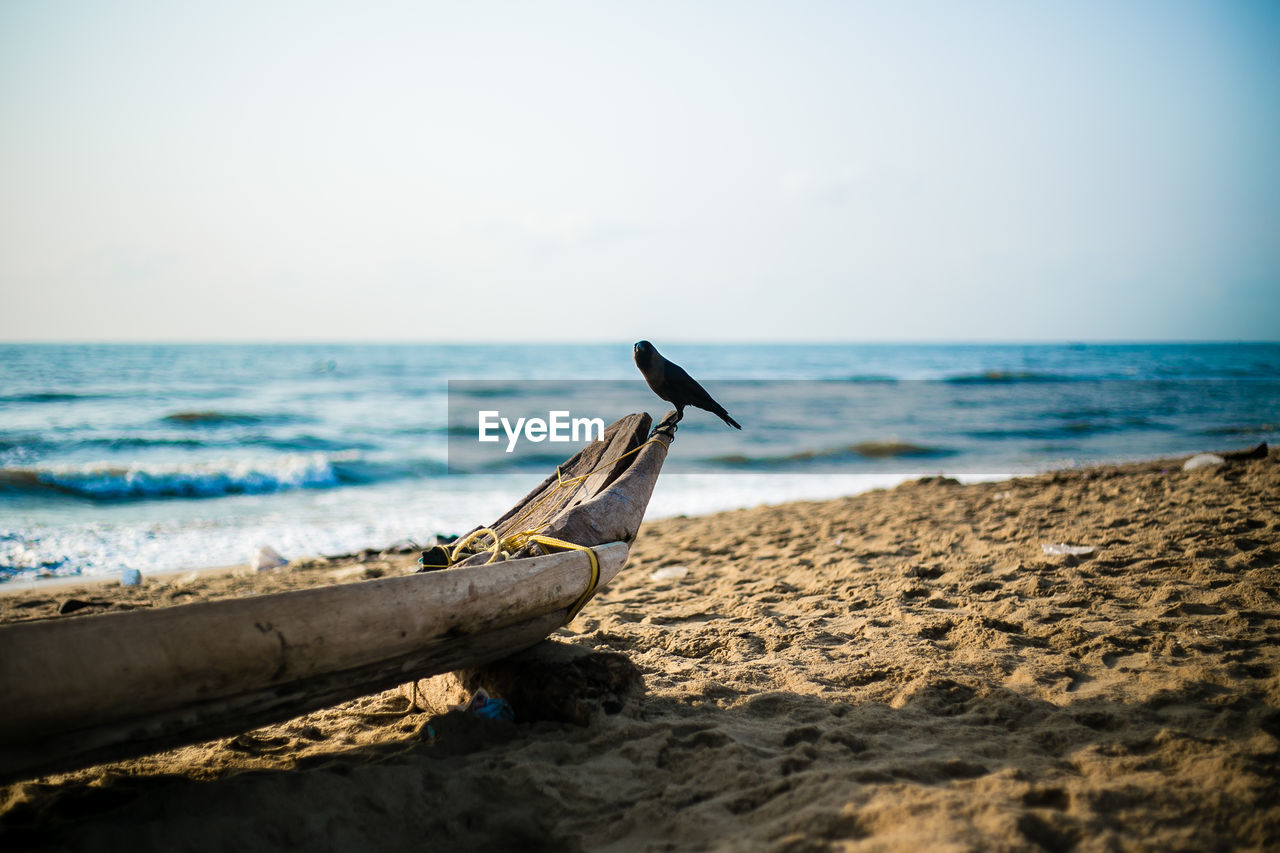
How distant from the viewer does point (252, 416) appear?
16.8 meters

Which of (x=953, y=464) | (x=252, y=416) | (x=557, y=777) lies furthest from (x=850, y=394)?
(x=557, y=777)

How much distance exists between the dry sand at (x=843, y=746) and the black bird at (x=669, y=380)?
1199 millimetres

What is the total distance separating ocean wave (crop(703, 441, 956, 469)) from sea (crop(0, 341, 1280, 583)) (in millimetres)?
54

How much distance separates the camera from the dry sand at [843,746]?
184 cm

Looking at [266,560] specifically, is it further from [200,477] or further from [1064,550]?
[1064,550]

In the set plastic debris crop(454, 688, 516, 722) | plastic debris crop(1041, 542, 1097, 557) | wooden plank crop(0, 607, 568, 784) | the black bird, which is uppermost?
the black bird

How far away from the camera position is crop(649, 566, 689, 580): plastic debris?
16.9ft

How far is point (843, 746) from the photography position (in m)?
2.31

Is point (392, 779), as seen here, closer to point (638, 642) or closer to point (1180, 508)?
point (638, 642)

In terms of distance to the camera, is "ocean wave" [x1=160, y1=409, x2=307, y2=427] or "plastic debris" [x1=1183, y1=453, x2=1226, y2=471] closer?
"plastic debris" [x1=1183, y1=453, x2=1226, y2=471]

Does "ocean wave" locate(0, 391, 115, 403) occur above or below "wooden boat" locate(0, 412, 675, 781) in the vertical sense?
above

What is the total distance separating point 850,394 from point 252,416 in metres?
16.5

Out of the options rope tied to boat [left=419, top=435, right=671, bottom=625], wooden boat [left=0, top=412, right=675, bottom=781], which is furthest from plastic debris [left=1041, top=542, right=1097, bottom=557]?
wooden boat [left=0, top=412, right=675, bottom=781]

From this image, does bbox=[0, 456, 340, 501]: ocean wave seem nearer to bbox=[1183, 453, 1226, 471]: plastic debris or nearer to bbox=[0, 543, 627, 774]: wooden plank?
bbox=[0, 543, 627, 774]: wooden plank
